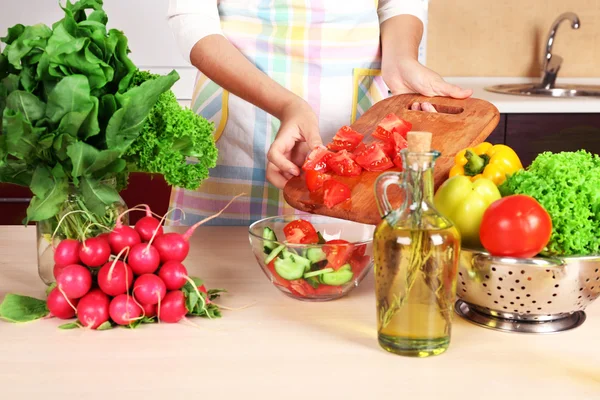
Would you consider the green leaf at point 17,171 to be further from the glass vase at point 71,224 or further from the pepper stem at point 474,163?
the pepper stem at point 474,163

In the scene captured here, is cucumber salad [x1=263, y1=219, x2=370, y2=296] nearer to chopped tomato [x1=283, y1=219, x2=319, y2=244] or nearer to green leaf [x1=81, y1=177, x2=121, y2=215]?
chopped tomato [x1=283, y1=219, x2=319, y2=244]

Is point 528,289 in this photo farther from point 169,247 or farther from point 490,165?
point 169,247

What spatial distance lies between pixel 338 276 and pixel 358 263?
39mm

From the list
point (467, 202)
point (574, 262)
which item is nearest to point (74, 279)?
point (467, 202)

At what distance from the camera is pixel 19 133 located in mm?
1101

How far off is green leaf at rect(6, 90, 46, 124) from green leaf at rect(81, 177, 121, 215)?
11cm

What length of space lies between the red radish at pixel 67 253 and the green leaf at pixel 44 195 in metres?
0.05

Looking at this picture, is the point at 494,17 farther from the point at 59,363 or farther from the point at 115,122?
the point at 59,363

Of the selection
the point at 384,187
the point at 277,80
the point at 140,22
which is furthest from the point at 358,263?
the point at 140,22

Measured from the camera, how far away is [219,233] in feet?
5.29

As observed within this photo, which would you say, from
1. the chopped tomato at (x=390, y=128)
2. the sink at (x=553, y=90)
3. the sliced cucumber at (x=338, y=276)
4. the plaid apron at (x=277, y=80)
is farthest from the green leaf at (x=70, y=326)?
the sink at (x=553, y=90)

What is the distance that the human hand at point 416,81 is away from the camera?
5.99 feet

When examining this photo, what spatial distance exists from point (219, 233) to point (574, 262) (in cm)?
77

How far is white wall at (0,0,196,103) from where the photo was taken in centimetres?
301
